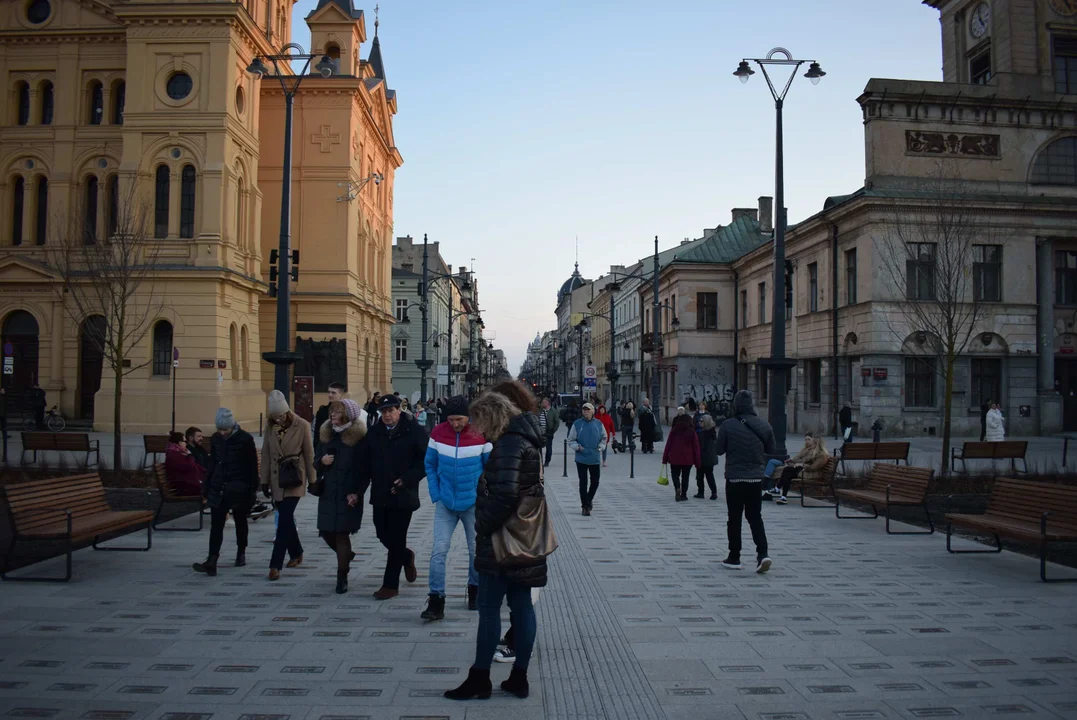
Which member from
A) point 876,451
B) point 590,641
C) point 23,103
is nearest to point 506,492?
point 590,641

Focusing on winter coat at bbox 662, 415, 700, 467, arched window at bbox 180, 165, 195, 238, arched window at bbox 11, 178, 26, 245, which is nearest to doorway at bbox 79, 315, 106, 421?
arched window at bbox 11, 178, 26, 245

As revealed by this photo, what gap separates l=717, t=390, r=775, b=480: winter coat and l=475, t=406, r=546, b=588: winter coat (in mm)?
4438

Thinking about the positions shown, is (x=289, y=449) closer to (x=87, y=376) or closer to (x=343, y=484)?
(x=343, y=484)

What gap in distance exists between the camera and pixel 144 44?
107 feet

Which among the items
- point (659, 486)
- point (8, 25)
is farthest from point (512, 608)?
point (8, 25)

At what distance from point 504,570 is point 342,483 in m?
3.26

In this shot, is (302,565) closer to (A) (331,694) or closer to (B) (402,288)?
(A) (331,694)

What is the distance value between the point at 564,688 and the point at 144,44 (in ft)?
112

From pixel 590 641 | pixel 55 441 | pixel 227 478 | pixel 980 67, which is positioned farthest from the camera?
pixel 980 67

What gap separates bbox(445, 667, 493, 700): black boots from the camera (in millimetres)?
5328

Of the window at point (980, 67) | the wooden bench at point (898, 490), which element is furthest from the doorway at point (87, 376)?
the window at point (980, 67)

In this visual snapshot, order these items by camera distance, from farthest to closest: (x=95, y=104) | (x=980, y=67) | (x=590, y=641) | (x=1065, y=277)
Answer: (x=980, y=67) → (x=95, y=104) → (x=1065, y=277) → (x=590, y=641)

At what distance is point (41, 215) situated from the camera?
3606 cm

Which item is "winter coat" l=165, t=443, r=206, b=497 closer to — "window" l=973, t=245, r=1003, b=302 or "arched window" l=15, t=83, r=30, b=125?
"window" l=973, t=245, r=1003, b=302
